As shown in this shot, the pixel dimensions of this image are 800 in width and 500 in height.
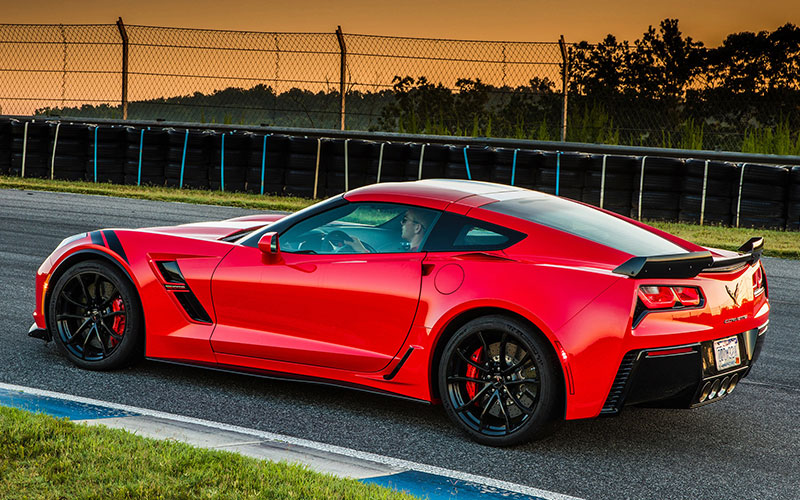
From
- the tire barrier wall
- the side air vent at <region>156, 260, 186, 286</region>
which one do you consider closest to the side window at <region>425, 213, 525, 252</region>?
the side air vent at <region>156, 260, 186, 286</region>

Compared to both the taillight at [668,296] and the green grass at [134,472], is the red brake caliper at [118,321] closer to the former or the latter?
the green grass at [134,472]

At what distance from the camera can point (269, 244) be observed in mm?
5512

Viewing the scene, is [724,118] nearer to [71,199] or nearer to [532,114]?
[532,114]

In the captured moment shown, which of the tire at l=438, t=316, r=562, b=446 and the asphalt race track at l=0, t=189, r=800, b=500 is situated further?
the tire at l=438, t=316, r=562, b=446

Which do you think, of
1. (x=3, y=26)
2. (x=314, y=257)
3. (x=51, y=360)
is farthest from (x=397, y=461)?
(x=3, y=26)

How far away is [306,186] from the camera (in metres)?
18.7

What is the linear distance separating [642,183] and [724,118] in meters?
5.19

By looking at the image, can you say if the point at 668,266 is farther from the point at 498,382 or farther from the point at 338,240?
the point at 338,240

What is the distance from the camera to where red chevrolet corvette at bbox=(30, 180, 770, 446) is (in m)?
4.67

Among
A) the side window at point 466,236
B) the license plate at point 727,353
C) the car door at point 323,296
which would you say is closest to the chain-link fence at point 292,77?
the car door at point 323,296

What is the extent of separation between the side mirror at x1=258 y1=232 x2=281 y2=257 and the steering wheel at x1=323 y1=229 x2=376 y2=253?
0.94ft

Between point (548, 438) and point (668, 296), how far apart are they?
1.01 meters

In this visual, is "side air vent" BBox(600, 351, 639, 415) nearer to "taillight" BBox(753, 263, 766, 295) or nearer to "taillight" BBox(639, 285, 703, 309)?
"taillight" BBox(639, 285, 703, 309)

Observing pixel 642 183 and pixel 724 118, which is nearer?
pixel 642 183
